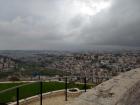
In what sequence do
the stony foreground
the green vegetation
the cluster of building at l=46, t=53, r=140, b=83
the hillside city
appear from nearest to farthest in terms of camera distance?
the stony foreground
the green vegetation
the cluster of building at l=46, t=53, r=140, b=83
the hillside city

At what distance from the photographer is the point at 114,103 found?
455 centimetres

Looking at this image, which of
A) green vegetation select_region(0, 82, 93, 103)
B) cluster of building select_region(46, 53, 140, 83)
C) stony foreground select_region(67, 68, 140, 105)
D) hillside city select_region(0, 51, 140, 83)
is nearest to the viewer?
stony foreground select_region(67, 68, 140, 105)

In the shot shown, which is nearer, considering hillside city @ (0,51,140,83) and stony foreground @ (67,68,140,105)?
stony foreground @ (67,68,140,105)

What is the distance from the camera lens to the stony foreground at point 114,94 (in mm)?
4609

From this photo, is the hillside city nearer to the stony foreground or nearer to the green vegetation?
the green vegetation

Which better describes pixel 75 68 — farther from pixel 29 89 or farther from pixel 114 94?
pixel 114 94

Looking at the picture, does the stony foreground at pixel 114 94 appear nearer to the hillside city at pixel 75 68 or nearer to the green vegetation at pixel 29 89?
the hillside city at pixel 75 68

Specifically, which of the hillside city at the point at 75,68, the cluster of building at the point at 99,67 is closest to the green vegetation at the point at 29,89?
the hillside city at the point at 75,68

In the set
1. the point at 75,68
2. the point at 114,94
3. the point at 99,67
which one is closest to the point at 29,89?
the point at 114,94

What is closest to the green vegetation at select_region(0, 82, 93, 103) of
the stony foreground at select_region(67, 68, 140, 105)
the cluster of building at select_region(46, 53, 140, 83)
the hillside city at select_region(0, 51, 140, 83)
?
the hillside city at select_region(0, 51, 140, 83)

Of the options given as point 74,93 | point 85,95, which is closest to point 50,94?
point 74,93

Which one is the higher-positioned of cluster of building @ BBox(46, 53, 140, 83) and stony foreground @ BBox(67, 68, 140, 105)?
stony foreground @ BBox(67, 68, 140, 105)

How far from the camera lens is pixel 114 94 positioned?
16.1 ft

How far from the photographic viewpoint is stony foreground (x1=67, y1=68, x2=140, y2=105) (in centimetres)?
461
